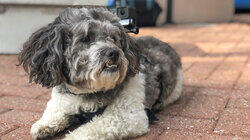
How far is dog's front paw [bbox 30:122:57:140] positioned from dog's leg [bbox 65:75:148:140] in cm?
23

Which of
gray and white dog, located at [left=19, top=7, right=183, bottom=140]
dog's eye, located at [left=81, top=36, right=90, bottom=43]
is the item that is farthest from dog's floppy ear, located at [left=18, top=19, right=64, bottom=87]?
dog's eye, located at [left=81, top=36, right=90, bottom=43]

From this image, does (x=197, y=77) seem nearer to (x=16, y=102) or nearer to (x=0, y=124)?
(x=16, y=102)

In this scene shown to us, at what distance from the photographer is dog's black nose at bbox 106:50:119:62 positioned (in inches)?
91.7

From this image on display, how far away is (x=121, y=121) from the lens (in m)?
2.57

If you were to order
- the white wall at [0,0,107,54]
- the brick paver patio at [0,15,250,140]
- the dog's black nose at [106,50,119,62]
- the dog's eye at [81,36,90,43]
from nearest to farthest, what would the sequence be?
the dog's black nose at [106,50,119,62] → the dog's eye at [81,36,90,43] → the brick paver patio at [0,15,250,140] → the white wall at [0,0,107,54]

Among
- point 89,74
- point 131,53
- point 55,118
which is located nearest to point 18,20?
point 55,118

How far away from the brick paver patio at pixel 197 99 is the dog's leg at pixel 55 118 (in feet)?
0.51

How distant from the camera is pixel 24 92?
3.89m

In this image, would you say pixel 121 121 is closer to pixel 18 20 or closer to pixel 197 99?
pixel 197 99

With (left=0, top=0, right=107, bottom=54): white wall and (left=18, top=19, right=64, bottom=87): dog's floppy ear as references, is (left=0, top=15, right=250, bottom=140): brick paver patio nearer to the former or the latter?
(left=0, top=0, right=107, bottom=54): white wall

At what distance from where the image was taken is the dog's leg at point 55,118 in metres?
2.63

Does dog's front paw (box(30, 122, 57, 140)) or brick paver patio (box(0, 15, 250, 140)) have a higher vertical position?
dog's front paw (box(30, 122, 57, 140))

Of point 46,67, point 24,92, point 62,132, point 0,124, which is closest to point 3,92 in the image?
point 24,92

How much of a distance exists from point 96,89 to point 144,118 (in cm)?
45
